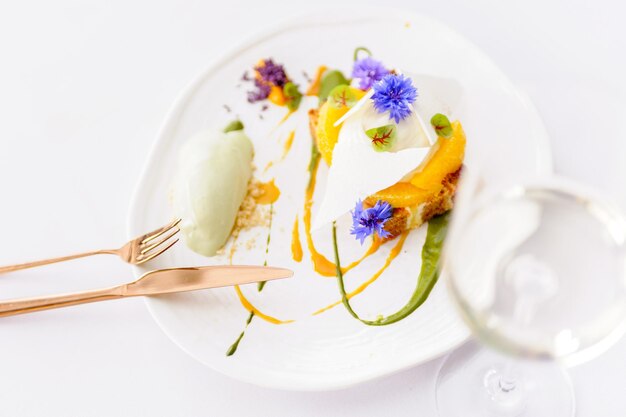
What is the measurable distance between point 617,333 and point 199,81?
125cm

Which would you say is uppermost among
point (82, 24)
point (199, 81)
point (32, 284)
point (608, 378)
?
point (82, 24)

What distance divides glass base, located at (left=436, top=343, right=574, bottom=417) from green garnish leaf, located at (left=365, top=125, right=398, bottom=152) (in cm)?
49

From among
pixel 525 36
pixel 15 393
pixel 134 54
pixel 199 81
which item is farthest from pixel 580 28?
pixel 15 393

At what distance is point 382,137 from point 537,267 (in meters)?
0.54

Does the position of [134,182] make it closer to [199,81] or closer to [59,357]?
[199,81]

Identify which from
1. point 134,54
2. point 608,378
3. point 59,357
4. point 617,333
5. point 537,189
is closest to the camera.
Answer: point 617,333

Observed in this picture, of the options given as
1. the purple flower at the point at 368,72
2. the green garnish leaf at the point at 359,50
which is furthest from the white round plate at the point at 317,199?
the purple flower at the point at 368,72

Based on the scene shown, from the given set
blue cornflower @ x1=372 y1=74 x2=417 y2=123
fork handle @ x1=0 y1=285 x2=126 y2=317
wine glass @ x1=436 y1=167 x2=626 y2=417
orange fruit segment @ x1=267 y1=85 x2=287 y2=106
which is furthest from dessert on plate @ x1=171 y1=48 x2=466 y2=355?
wine glass @ x1=436 y1=167 x2=626 y2=417

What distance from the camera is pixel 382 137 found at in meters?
1.58

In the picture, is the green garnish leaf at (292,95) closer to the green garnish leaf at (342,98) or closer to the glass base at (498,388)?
the green garnish leaf at (342,98)

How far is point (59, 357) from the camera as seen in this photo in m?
1.59

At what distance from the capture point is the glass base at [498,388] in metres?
1.45

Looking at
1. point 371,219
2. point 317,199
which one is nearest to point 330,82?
point 317,199

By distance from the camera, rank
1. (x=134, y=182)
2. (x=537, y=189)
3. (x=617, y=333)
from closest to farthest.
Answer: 1. (x=617, y=333)
2. (x=537, y=189)
3. (x=134, y=182)
